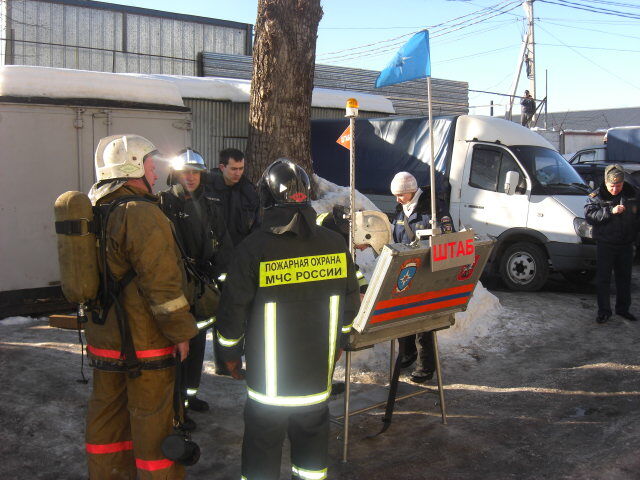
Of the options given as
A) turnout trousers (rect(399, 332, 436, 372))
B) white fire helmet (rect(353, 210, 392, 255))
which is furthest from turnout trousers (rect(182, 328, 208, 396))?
turnout trousers (rect(399, 332, 436, 372))

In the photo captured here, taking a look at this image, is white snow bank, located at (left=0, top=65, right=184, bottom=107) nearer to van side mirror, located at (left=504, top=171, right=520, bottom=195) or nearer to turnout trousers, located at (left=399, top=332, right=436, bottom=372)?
turnout trousers, located at (left=399, top=332, right=436, bottom=372)

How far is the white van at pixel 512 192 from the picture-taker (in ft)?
33.0

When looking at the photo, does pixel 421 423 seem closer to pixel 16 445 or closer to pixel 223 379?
pixel 223 379

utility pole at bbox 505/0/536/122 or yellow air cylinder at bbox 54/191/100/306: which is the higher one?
utility pole at bbox 505/0/536/122

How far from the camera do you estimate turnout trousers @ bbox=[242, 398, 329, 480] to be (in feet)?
10.9

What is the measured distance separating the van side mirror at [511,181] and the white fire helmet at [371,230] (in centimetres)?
506

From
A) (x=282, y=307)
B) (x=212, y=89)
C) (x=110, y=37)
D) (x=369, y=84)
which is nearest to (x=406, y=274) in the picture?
(x=282, y=307)

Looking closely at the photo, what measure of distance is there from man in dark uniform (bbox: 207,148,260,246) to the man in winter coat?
1.28m

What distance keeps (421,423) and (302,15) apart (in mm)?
5851

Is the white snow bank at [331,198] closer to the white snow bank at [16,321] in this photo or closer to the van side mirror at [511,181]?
the van side mirror at [511,181]

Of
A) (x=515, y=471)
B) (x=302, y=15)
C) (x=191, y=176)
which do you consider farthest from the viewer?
(x=302, y=15)

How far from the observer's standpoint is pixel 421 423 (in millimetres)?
5234

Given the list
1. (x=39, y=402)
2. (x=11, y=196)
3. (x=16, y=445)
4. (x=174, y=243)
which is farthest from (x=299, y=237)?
(x=11, y=196)

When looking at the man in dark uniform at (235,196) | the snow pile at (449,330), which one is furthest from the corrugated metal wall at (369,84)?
the man in dark uniform at (235,196)
